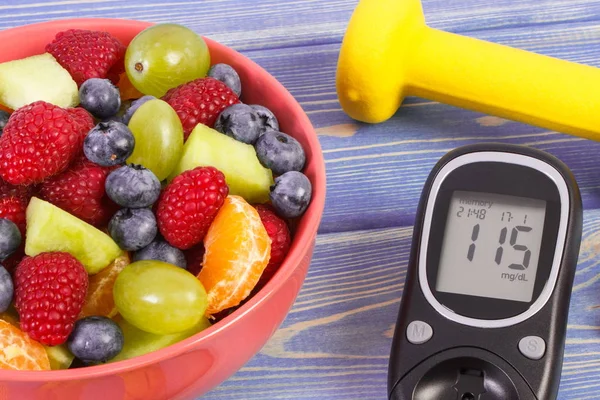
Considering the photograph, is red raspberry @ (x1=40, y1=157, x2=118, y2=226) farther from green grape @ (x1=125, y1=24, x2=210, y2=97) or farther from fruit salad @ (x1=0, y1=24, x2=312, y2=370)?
green grape @ (x1=125, y1=24, x2=210, y2=97)

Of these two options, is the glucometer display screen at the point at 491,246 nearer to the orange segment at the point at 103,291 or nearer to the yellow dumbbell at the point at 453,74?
the yellow dumbbell at the point at 453,74

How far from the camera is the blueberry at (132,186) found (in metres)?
0.71

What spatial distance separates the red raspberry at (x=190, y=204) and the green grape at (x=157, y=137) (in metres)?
0.03

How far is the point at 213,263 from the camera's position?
0.72m

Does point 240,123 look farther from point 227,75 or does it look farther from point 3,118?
point 3,118

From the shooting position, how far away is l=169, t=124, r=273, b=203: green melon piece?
0.77 metres

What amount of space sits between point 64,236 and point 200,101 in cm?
19

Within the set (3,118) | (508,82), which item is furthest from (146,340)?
(508,82)

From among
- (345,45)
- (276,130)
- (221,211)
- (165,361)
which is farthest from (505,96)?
(165,361)

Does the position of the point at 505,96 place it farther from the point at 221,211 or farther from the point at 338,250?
the point at 221,211

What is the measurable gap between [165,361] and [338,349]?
9.7 inches

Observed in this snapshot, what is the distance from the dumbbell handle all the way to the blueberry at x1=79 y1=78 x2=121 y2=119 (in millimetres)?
368

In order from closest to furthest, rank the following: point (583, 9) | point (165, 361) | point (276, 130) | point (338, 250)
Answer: point (165, 361)
point (276, 130)
point (338, 250)
point (583, 9)

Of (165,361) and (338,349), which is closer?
(165,361)
